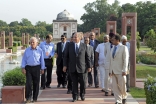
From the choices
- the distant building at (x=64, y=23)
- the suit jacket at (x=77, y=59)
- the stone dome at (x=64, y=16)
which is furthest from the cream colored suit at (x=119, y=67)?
the stone dome at (x=64, y=16)

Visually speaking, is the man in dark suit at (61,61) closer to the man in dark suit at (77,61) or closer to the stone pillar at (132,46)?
the man in dark suit at (77,61)

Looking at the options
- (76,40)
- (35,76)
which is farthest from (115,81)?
(35,76)

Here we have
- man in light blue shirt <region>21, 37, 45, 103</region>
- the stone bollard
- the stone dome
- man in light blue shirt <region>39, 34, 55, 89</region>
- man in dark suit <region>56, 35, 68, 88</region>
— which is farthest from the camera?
the stone dome

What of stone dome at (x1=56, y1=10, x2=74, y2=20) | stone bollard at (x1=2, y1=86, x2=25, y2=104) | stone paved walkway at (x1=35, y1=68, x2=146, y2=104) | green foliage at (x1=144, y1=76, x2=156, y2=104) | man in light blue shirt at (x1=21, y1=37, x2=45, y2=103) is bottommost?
stone paved walkway at (x1=35, y1=68, x2=146, y2=104)

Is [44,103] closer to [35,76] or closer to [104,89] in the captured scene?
[35,76]

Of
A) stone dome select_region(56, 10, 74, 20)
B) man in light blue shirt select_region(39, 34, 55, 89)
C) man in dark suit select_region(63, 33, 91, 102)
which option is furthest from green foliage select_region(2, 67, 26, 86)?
stone dome select_region(56, 10, 74, 20)

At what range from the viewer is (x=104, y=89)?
7.01m

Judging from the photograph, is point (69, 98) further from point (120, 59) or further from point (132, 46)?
point (132, 46)

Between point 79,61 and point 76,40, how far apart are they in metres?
0.45

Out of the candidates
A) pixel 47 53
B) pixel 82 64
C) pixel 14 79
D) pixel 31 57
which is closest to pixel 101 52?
pixel 82 64

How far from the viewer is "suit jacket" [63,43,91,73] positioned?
242 inches

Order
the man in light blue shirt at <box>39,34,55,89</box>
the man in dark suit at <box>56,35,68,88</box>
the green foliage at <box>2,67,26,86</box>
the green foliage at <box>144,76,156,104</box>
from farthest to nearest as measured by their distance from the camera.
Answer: the man in dark suit at <box>56,35,68,88</box> → the man in light blue shirt at <box>39,34,55,89</box> → the green foliage at <box>2,67,26,86</box> → the green foliage at <box>144,76,156,104</box>

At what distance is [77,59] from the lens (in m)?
6.15

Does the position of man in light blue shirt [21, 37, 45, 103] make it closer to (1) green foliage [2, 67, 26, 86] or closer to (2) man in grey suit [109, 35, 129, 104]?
(1) green foliage [2, 67, 26, 86]
